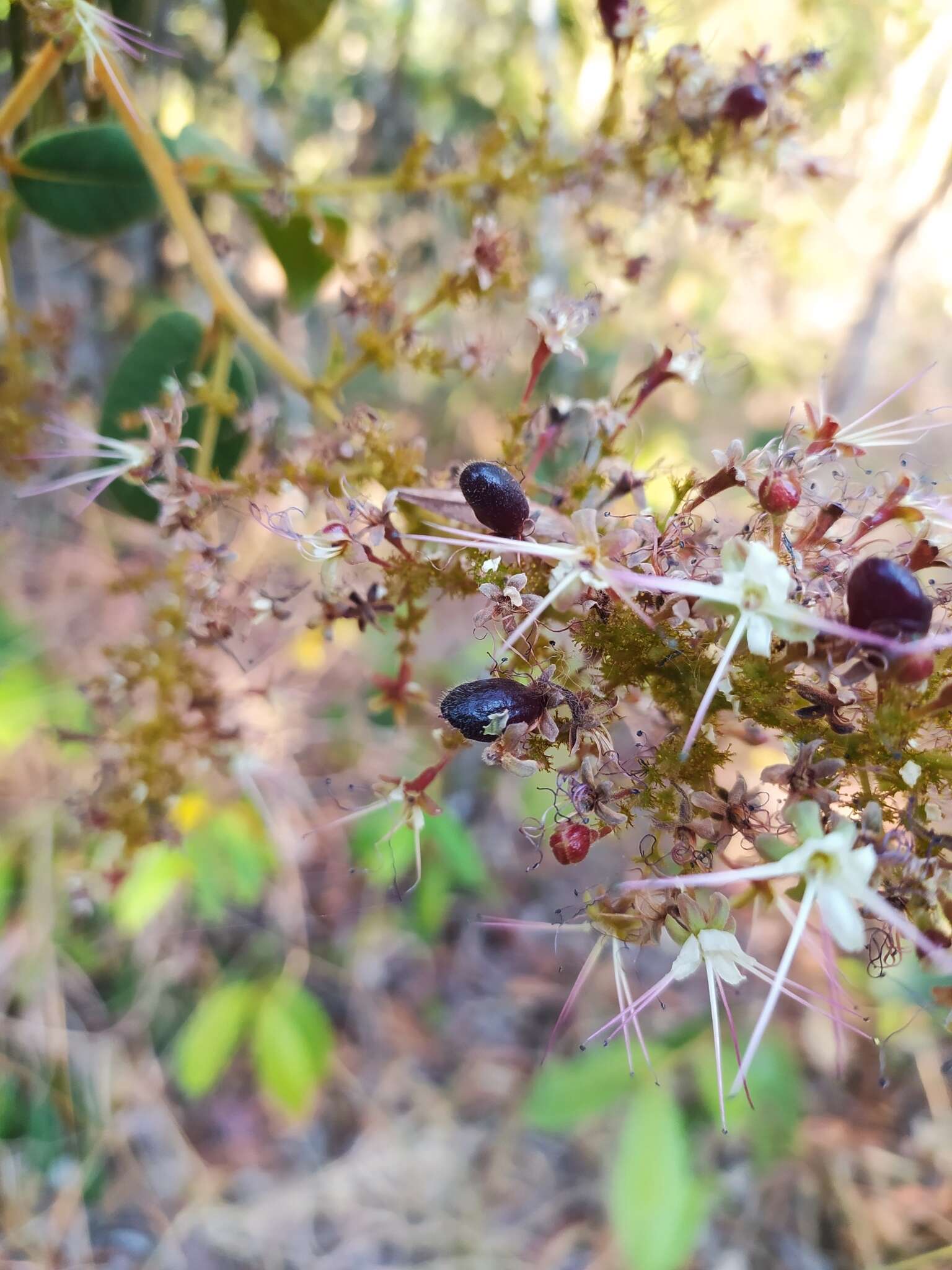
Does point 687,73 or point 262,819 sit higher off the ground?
point 687,73

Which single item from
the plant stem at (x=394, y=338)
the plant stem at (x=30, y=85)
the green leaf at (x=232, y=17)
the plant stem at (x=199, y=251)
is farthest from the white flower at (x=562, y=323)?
the green leaf at (x=232, y=17)

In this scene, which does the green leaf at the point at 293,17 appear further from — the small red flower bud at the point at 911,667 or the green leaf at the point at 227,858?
the green leaf at the point at 227,858

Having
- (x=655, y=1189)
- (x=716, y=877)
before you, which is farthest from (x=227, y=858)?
(x=716, y=877)

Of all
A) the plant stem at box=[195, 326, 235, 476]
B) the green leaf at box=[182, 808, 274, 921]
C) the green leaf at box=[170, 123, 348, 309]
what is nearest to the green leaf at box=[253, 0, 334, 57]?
the green leaf at box=[170, 123, 348, 309]

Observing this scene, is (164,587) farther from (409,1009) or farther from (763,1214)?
(763,1214)

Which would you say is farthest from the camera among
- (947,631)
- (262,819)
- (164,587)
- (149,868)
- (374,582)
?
(262,819)

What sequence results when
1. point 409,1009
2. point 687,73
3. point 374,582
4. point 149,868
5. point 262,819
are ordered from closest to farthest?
point 374,582, point 687,73, point 149,868, point 262,819, point 409,1009

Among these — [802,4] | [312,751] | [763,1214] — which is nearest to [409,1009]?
[312,751]

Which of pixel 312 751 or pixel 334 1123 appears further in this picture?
pixel 312 751
